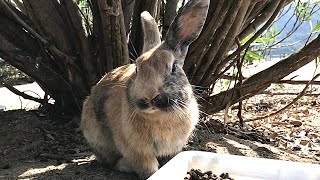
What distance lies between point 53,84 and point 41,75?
12 centimetres

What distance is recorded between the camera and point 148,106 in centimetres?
255

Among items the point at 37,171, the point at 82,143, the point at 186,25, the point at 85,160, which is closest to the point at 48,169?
the point at 37,171

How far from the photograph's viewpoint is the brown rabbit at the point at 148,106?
2643 millimetres

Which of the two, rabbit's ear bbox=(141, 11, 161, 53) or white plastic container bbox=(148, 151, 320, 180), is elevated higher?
rabbit's ear bbox=(141, 11, 161, 53)

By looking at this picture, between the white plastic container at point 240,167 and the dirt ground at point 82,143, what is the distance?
0.55 metres

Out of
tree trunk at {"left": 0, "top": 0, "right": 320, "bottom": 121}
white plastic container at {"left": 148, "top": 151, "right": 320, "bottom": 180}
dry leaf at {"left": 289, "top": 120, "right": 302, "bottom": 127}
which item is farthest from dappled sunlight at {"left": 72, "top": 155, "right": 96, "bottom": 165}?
dry leaf at {"left": 289, "top": 120, "right": 302, "bottom": 127}

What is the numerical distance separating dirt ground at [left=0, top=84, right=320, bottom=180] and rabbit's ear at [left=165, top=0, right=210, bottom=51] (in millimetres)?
804

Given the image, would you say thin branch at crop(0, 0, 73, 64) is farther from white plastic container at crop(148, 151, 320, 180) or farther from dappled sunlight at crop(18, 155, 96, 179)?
white plastic container at crop(148, 151, 320, 180)

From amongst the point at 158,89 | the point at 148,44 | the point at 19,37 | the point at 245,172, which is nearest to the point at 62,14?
the point at 19,37

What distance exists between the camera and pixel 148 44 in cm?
323

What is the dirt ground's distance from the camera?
325 cm

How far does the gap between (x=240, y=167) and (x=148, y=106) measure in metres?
0.55

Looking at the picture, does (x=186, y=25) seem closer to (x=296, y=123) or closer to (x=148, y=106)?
(x=148, y=106)

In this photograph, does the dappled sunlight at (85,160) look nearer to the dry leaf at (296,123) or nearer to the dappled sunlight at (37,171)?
the dappled sunlight at (37,171)
